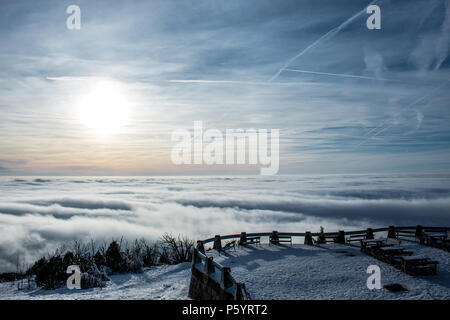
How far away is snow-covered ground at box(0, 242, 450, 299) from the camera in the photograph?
11484 mm

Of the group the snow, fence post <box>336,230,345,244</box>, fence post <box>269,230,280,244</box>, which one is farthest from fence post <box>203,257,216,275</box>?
fence post <box>336,230,345,244</box>

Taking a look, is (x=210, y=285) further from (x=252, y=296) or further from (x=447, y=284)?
(x=447, y=284)

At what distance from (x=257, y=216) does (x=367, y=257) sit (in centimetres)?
14367

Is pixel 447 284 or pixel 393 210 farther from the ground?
pixel 447 284

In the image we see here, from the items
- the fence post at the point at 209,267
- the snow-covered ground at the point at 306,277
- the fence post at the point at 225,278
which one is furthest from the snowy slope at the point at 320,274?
the fence post at the point at 209,267

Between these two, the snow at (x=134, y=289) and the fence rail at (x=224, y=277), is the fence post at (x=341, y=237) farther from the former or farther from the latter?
the snow at (x=134, y=289)

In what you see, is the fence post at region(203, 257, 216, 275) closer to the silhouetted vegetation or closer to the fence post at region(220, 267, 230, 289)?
the fence post at region(220, 267, 230, 289)

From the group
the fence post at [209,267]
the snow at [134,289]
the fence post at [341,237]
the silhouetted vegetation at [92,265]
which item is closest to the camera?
the fence post at [209,267]

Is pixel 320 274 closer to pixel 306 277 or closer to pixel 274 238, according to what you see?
pixel 306 277

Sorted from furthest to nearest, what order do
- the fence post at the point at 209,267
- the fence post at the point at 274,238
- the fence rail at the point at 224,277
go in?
the fence post at the point at 274,238
the fence post at the point at 209,267
the fence rail at the point at 224,277

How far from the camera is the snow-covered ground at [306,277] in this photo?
37.7 ft

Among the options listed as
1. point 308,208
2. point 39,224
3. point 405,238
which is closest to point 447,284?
point 405,238

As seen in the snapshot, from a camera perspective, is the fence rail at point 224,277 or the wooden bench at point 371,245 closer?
the fence rail at point 224,277

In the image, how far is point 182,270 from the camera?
77.7 ft
